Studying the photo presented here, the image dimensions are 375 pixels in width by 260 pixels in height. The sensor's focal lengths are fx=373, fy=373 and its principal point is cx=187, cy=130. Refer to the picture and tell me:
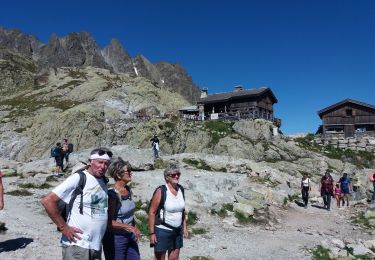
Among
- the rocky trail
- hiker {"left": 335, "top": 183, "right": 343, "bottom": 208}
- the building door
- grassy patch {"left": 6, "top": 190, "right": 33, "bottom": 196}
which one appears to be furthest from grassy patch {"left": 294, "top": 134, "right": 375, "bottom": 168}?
grassy patch {"left": 6, "top": 190, "right": 33, "bottom": 196}

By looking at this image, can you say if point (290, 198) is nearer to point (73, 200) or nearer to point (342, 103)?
point (73, 200)

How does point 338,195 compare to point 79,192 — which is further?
A: point 338,195

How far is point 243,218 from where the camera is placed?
19.7m

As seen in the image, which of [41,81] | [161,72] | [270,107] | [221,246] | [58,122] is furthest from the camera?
[161,72]

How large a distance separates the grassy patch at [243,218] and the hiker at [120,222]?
13624 millimetres

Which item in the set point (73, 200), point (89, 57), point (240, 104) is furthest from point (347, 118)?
point (89, 57)

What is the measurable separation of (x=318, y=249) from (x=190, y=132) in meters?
37.6

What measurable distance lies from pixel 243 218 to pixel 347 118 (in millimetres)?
45776

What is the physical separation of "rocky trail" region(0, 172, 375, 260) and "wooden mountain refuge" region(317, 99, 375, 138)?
1537 inches

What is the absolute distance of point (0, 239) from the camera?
39.1 feet

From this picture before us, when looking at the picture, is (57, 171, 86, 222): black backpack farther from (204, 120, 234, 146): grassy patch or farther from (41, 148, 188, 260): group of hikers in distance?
(204, 120, 234, 146): grassy patch

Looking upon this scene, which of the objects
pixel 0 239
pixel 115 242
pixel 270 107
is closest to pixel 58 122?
pixel 270 107

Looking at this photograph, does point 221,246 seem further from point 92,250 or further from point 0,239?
point 92,250

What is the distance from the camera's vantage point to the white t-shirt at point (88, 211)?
5141mm
